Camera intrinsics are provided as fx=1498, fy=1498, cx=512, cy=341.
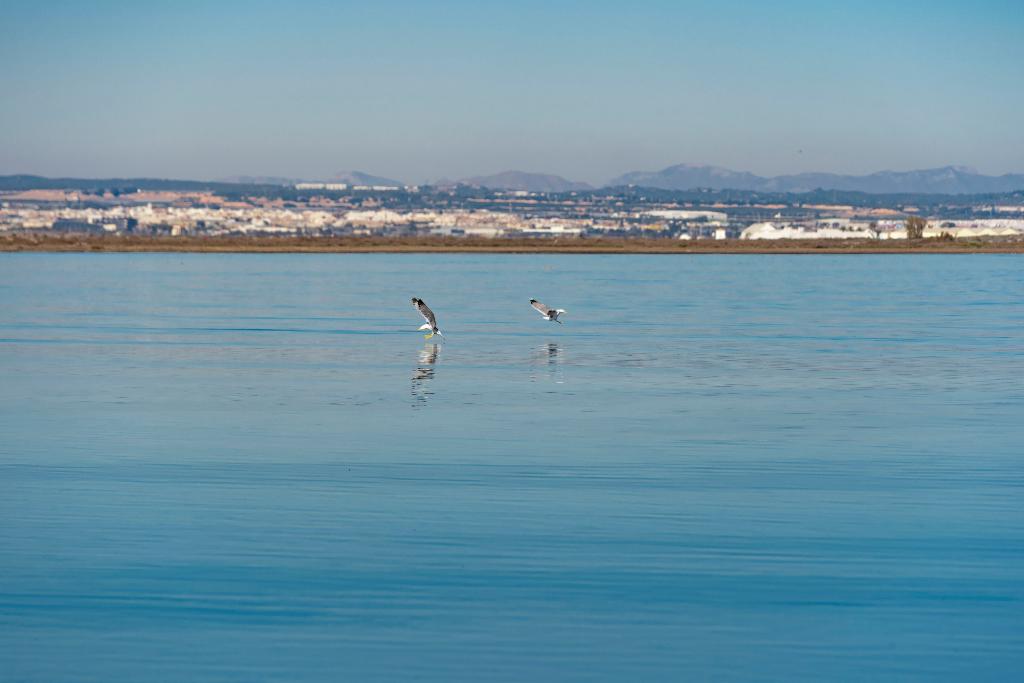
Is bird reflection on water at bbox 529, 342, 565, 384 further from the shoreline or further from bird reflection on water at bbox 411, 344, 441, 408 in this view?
the shoreline

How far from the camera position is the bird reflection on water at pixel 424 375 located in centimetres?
1648

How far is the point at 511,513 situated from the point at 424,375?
30.4 feet

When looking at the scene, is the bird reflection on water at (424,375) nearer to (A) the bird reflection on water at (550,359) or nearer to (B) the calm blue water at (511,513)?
(B) the calm blue water at (511,513)

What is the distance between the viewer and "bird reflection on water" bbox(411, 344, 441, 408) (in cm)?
1648

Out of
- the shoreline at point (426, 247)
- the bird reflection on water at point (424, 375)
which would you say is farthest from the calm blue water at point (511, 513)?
the shoreline at point (426, 247)

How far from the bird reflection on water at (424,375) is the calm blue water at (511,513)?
98 millimetres

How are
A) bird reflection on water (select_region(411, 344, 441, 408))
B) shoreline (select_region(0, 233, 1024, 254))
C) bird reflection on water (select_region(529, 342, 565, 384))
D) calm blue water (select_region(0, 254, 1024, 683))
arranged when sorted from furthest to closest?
1. shoreline (select_region(0, 233, 1024, 254))
2. bird reflection on water (select_region(529, 342, 565, 384))
3. bird reflection on water (select_region(411, 344, 441, 408))
4. calm blue water (select_region(0, 254, 1024, 683))

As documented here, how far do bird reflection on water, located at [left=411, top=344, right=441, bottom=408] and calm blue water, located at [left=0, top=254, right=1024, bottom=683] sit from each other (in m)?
0.10

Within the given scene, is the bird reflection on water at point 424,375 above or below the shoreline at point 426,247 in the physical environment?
above

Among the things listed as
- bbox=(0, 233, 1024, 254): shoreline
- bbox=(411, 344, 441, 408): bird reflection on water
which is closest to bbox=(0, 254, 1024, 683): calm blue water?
bbox=(411, 344, 441, 408): bird reflection on water

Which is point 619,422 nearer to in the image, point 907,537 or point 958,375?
point 907,537

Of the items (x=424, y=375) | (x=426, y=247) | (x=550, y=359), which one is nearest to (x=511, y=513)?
(x=424, y=375)

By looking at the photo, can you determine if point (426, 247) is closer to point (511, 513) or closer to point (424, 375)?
point (424, 375)

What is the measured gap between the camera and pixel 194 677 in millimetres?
6734
